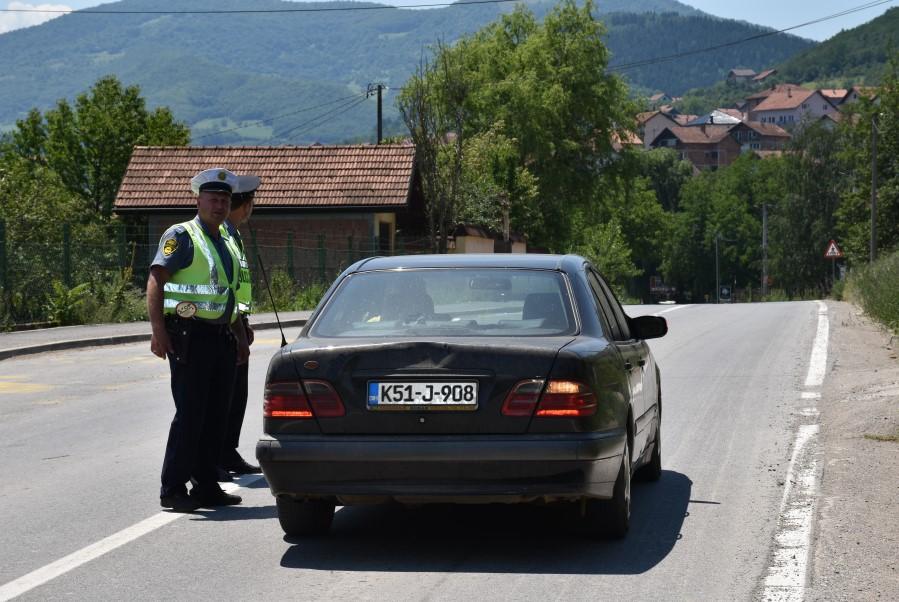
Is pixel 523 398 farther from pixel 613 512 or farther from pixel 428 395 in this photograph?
pixel 613 512

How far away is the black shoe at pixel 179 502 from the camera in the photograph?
25.3 ft

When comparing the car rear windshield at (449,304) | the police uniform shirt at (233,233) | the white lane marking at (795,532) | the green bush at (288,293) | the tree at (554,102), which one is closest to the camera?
the white lane marking at (795,532)

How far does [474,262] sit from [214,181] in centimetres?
162

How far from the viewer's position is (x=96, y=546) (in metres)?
6.79

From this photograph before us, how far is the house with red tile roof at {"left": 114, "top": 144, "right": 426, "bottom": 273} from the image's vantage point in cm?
4644

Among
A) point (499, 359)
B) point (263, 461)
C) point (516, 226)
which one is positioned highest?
point (499, 359)

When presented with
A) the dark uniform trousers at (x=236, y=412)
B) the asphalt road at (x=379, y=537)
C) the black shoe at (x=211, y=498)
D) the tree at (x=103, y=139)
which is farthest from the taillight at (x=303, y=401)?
the tree at (x=103, y=139)

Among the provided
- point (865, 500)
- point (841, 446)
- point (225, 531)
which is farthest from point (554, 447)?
point (841, 446)

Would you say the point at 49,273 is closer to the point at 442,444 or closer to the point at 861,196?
the point at 442,444

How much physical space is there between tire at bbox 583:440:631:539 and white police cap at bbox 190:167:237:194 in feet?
9.04

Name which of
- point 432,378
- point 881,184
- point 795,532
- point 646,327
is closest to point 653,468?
point 646,327

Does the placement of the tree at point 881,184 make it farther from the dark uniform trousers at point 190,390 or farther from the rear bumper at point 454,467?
the rear bumper at point 454,467

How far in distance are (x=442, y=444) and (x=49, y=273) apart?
73.9 ft

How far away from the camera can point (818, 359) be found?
19125 mm
